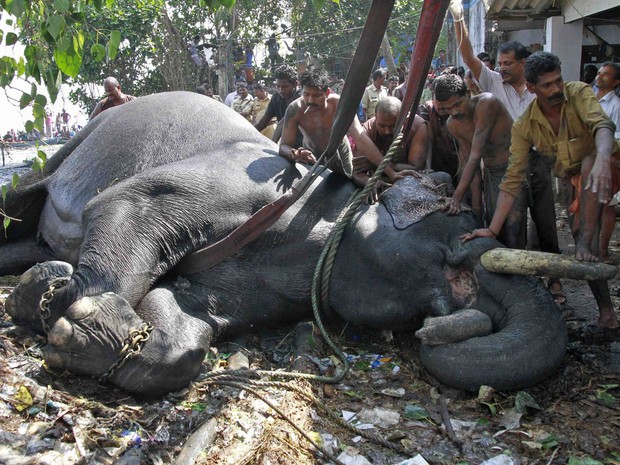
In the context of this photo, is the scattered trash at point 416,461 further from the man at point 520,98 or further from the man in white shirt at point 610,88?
the man in white shirt at point 610,88

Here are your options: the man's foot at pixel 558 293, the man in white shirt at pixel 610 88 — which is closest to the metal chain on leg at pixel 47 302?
the man's foot at pixel 558 293

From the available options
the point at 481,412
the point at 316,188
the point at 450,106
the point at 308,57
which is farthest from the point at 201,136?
the point at 308,57

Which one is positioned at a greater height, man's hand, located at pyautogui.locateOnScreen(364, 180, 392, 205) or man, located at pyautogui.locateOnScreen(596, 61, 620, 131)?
man, located at pyautogui.locateOnScreen(596, 61, 620, 131)

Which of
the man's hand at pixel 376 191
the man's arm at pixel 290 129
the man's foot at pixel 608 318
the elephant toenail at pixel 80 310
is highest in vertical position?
A: the man's arm at pixel 290 129

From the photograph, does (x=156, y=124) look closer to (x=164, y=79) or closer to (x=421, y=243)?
(x=421, y=243)

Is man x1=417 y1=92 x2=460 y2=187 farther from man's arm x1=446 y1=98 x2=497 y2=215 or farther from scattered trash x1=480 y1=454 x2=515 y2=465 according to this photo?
scattered trash x1=480 y1=454 x2=515 y2=465

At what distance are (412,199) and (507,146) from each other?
0.98 m

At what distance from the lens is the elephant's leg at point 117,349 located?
328cm

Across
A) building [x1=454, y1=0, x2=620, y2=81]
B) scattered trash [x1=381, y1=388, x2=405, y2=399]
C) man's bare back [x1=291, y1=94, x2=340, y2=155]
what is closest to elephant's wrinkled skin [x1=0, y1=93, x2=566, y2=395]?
scattered trash [x1=381, y1=388, x2=405, y2=399]

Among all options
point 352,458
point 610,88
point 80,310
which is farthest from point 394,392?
point 610,88

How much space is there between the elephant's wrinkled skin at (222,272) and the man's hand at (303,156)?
100 mm

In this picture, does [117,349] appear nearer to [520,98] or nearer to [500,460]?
[500,460]

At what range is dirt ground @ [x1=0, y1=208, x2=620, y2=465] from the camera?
282 cm

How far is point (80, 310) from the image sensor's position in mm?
3314
